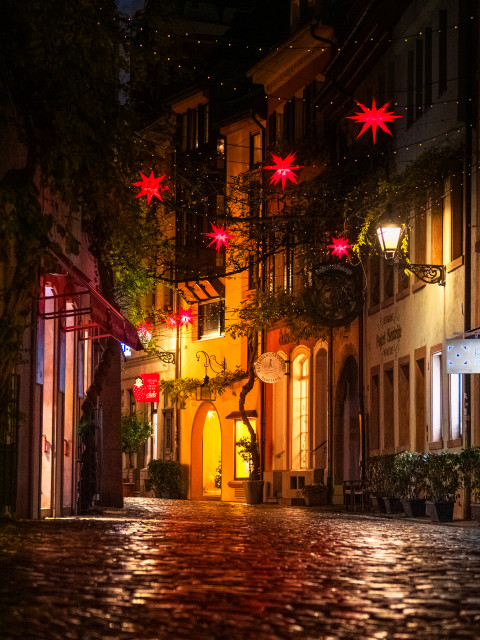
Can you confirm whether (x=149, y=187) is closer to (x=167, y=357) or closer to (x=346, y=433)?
(x=346, y=433)

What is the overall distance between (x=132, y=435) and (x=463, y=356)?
94.8 feet

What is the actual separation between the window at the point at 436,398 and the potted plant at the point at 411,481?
91cm

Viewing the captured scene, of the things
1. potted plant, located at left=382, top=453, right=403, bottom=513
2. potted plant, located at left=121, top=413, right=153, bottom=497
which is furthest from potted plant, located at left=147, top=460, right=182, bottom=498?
potted plant, located at left=382, top=453, right=403, bottom=513

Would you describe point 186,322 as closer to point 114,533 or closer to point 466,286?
point 466,286

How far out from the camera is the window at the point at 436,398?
27.9 metres

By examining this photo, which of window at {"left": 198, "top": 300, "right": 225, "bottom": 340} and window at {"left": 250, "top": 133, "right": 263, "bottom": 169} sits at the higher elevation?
window at {"left": 250, "top": 133, "right": 263, "bottom": 169}

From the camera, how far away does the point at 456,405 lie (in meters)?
26.3

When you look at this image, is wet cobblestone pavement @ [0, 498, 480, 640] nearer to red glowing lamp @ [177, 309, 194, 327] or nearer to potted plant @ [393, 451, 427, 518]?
potted plant @ [393, 451, 427, 518]

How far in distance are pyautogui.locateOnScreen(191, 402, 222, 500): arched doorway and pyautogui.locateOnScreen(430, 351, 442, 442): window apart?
64.9ft

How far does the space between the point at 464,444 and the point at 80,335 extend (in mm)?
6996

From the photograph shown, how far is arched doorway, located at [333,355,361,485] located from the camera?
121 feet

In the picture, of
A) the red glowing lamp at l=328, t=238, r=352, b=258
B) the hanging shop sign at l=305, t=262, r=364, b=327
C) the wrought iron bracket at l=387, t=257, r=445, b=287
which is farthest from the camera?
the hanging shop sign at l=305, t=262, r=364, b=327

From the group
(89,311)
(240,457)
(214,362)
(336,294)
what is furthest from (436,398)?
(214,362)

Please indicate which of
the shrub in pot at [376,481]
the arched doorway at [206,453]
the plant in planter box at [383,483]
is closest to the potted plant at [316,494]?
the shrub in pot at [376,481]
